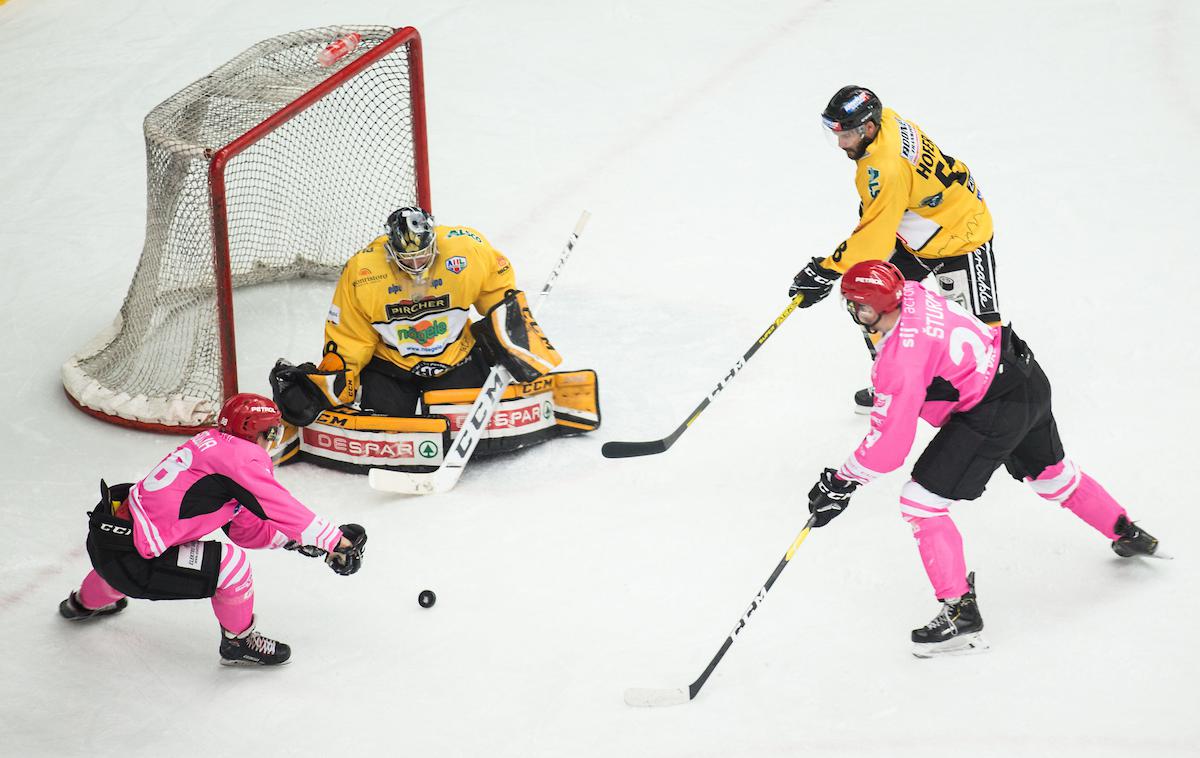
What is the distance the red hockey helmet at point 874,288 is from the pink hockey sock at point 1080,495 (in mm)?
660

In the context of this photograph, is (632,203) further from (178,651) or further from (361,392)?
(178,651)

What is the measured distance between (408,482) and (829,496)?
134cm

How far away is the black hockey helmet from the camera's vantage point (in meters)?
4.02

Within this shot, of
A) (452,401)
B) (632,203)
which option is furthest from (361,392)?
(632,203)

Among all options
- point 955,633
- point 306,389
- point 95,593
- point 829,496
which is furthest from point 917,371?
point 95,593

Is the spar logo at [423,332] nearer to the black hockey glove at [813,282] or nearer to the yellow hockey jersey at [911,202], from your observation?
the black hockey glove at [813,282]

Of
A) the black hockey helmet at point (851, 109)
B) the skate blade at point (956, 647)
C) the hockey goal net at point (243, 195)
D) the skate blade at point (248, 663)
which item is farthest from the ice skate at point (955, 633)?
the hockey goal net at point (243, 195)

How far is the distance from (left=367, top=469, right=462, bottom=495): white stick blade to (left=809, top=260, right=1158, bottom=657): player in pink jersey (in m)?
1.24

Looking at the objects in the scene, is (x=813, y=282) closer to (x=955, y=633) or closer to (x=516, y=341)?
(x=516, y=341)

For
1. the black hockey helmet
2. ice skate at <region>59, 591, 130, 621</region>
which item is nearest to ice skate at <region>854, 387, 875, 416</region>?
the black hockey helmet

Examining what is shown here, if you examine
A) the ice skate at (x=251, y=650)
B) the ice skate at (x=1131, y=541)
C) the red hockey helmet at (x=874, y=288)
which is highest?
the red hockey helmet at (x=874, y=288)

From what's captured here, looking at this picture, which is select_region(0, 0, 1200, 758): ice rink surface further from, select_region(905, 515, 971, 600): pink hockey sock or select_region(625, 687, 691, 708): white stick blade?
select_region(905, 515, 971, 600): pink hockey sock

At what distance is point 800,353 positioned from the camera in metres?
5.05

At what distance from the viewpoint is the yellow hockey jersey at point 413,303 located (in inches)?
172
